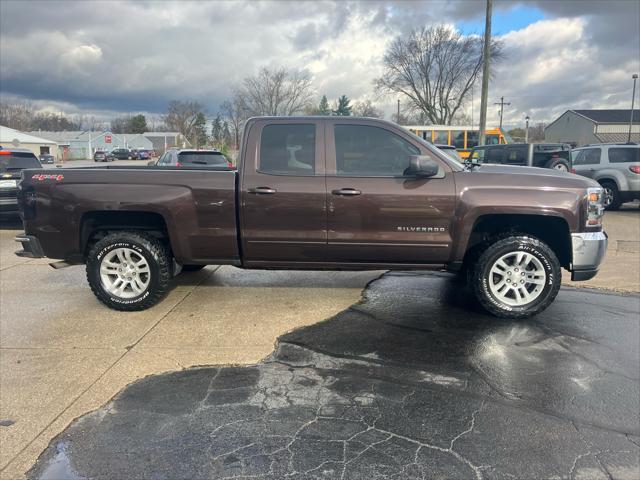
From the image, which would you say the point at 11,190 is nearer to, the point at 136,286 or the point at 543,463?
the point at 136,286

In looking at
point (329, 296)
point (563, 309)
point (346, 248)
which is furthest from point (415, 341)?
point (563, 309)

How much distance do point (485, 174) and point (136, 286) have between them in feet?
12.2

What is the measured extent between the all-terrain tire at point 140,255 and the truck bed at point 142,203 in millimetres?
212

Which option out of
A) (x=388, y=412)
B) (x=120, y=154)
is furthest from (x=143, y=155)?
(x=388, y=412)

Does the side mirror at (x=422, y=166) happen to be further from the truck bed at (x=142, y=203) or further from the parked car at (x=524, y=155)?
the parked car at (x=524, y=155)

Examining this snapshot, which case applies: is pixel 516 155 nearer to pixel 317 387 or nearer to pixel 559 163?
pixel 559 163

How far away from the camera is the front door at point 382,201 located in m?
4.51

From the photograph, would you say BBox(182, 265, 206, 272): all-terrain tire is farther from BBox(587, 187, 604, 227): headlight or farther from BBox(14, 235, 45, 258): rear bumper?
BBox(587, 187, 604, 227): headlight

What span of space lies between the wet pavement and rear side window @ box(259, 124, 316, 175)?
1.61m

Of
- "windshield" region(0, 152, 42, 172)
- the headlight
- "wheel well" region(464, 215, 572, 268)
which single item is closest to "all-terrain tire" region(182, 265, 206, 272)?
"wheel well" region(464, 215, 572, 268)

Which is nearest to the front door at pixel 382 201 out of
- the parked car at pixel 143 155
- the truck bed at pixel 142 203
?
the truck bed at pixel 142 203

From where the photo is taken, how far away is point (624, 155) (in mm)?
13078

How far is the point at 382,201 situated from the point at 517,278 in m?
1.55

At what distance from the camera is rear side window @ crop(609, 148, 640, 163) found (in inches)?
506
